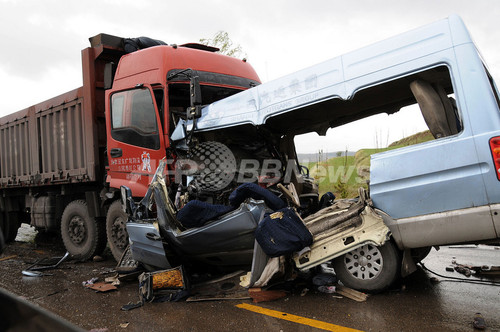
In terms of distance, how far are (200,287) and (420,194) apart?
255 centimetres

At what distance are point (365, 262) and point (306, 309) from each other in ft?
2.38

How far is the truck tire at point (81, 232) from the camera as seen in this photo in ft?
21.9

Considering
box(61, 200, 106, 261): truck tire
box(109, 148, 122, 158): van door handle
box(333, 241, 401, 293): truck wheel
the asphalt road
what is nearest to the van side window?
box(109, 148, 122, 158): van door handle

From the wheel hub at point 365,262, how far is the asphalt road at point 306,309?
0.24 meters

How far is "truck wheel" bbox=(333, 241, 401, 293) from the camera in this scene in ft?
11.4

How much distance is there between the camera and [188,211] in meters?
4.12

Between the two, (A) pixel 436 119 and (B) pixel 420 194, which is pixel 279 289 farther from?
(A) pixel 436 119

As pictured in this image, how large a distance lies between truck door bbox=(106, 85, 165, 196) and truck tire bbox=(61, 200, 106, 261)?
3.97 feet

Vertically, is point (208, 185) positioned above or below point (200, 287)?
above

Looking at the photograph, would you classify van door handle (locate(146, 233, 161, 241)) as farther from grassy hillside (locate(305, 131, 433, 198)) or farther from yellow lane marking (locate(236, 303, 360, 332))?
grassy hillside (locate(305, 131, 433, 198))

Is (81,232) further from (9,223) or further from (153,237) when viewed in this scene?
(9,223)

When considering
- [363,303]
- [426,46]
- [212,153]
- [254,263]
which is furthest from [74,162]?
[426,46]

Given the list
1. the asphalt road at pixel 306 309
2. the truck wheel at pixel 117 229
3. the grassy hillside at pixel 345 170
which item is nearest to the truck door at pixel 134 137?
the truck wheel at pixel 117 229

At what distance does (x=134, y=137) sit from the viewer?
566 cm
